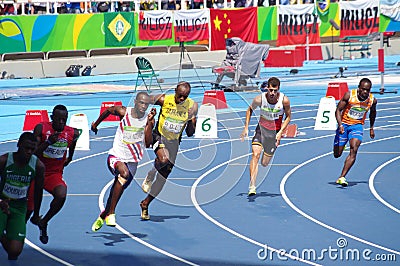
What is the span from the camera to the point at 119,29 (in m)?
38.6

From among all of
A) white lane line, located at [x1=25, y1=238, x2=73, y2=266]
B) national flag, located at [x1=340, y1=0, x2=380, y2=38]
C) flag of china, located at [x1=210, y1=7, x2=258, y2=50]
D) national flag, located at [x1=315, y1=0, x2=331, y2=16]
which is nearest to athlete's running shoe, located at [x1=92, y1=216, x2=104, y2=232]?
white lane line, located at [x1=25, y1=238, x2=73, y2=266]

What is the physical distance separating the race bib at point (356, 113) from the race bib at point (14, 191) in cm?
642

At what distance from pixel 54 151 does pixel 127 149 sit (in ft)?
3.09

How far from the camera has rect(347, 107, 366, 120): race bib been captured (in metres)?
14.4

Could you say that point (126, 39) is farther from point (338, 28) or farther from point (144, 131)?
point (144, 131)

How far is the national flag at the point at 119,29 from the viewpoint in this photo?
38.2m

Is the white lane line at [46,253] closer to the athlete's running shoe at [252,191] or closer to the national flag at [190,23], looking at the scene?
the athlete's running shoe at [252,191]

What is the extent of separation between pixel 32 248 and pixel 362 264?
3.59 meters

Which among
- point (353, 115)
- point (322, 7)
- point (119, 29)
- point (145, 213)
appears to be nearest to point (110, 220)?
point (145, 213)

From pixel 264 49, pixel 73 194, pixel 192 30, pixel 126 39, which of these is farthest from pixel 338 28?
pixel 73 194

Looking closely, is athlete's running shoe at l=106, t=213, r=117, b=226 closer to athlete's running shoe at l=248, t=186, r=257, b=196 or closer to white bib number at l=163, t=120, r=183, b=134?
white bib number at l=163, t=120, r=183, b=134

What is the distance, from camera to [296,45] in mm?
44500

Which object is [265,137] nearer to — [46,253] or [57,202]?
[57,202]

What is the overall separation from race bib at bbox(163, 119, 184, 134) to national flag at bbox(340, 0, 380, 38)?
3477 centimetres
